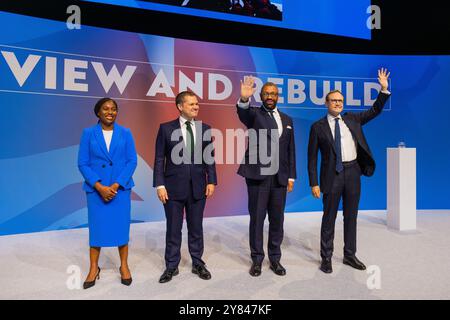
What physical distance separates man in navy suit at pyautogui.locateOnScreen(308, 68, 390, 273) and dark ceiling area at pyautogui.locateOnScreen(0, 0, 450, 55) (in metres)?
3.27

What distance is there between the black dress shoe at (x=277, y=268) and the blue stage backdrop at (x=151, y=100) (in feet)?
8.65

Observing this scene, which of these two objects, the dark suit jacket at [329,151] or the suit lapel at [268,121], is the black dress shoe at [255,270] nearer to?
the dark suit jacket at [329,151]

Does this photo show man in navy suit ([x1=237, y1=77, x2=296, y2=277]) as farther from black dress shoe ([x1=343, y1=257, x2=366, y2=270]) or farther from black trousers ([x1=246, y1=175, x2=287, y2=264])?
black dress shoe ([x1=343, y1=257, x2=366, y2=270])

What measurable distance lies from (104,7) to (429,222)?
595cm

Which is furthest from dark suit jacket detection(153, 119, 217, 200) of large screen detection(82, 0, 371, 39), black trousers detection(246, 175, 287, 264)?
large screen detection(82, 0, 371, 39)

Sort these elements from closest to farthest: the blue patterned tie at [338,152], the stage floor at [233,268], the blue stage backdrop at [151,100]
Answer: the stage floor at [233,268] < the blue patterned tie at [338,152] < the blue stage backdrop at [151,100]

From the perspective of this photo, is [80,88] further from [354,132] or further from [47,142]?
[354,132]

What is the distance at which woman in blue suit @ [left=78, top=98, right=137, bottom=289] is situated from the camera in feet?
8.41

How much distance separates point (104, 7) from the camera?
16.5 feet

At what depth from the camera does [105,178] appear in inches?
102

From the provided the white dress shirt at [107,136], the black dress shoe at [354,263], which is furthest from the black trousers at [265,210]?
the white dress shirt at [107,136]

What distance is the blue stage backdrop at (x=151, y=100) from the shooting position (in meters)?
4.42

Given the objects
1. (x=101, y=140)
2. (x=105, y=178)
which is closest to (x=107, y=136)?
(x=101, y=140)
